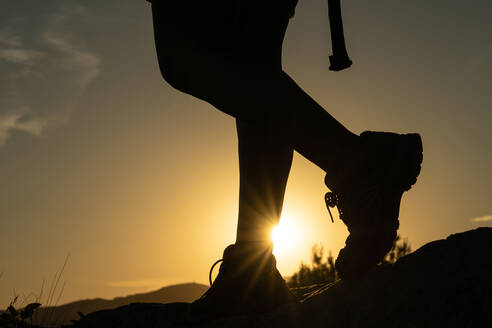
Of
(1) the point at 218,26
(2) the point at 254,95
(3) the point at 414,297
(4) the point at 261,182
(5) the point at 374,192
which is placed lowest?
(3) the point at 414,297

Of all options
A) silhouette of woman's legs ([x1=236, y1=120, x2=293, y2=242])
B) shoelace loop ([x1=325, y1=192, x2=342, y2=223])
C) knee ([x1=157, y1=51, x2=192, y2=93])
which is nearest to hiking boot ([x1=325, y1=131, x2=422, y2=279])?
shoelace loop ([x1=325, y1=192, x2=342, y2=223])

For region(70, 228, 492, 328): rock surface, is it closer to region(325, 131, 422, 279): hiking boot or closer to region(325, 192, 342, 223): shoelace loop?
region(325, 131, 422, 279): hiking boot

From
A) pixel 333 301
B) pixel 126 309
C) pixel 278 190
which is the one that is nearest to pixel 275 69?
pixel 278 190

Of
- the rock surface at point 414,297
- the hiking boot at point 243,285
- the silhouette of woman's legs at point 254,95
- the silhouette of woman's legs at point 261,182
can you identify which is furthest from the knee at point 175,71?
the rock surface at point 414,297

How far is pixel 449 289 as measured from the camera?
165 cm

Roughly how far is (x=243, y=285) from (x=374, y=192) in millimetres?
618

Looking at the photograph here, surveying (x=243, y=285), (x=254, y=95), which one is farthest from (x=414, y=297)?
(x=254, y=95)

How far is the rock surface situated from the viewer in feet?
5.18

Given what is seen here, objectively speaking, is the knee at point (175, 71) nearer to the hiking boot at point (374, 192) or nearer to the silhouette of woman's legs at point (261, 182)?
the silhouette of woman's legs at point (261, 182)

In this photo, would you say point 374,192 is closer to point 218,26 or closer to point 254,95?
point 254,95

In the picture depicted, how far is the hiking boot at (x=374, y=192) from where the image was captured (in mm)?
1882

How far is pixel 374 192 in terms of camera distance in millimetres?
1896

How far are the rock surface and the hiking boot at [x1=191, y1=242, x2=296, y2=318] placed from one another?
0.05 meters

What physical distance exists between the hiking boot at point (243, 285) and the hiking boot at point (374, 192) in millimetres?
290
